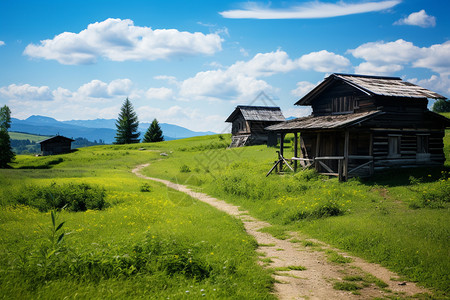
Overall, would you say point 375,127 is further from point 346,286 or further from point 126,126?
point 126,126

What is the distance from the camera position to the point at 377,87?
870 inches

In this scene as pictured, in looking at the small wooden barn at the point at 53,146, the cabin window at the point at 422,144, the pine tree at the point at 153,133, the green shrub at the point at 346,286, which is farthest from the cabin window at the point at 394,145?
the pine tree at the point at 153,133

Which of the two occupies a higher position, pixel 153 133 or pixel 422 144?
pixel 153 133

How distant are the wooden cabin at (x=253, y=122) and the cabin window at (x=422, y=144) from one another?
87.9 ft

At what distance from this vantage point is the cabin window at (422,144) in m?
22.6

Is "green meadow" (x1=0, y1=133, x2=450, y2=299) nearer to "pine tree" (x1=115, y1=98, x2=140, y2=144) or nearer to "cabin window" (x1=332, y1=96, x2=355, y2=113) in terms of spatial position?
"cabin window" (x1=332, y1=96, x2=355, y2=113)

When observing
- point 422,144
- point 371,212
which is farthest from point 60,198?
point 422,144

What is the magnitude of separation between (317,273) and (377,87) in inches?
728

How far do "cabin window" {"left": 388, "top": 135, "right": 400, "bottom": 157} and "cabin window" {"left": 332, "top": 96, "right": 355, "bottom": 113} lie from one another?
140 inches

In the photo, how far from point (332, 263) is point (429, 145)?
19.5m

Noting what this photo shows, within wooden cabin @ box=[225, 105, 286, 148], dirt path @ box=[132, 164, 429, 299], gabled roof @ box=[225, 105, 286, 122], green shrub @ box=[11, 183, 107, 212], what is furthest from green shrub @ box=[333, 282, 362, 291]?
gabled roof @ box=[225, 105, 286, 122]

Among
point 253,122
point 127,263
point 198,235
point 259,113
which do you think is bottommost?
point 198,235

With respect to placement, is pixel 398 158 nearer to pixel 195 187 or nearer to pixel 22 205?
pixel 195 187

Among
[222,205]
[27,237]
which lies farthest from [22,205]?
[222,205]
